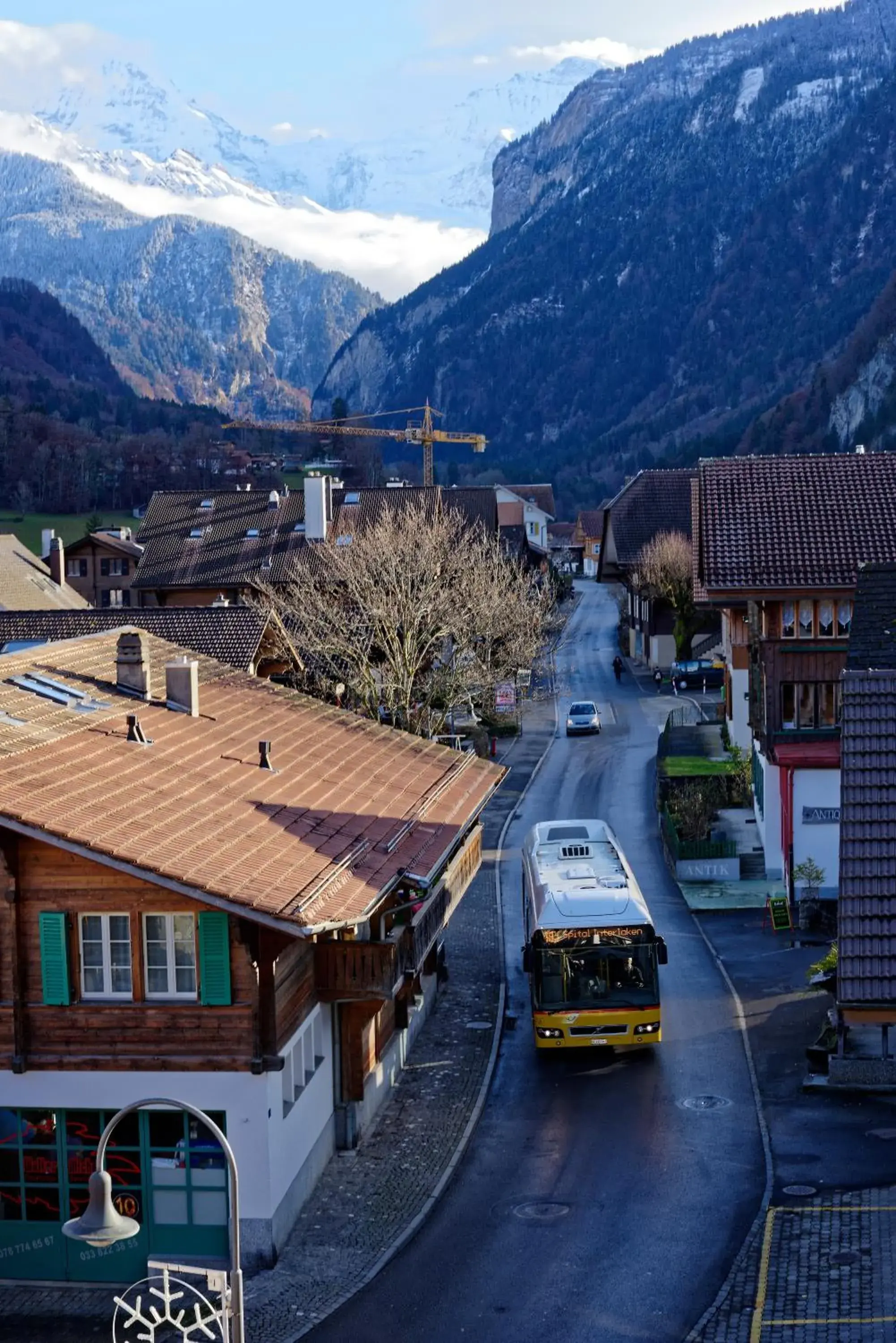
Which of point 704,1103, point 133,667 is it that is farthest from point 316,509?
point 704,1103

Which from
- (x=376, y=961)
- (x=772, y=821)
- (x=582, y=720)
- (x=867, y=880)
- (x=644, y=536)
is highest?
(x=644, y=536)

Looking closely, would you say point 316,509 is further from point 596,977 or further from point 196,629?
point 596,977

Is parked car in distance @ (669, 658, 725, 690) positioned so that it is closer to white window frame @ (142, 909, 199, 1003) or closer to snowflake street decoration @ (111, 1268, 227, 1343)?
white window frame @ (142, 909, 199, 1003)

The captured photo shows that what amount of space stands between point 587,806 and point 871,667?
2528cm

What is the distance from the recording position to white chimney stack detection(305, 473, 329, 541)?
252 ft

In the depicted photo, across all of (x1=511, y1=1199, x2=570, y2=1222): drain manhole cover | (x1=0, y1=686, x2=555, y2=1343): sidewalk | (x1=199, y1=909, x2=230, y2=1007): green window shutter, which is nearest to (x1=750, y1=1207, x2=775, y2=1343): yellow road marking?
(x1=511, y1=1199, x2=570, y2=1222): drain manhole cover

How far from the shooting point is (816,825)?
40719 mm

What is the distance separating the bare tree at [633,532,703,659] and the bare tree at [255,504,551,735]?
15701 millimetres

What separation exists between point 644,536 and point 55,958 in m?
73.3

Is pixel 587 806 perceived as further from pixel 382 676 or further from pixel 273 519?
pixel 273 519

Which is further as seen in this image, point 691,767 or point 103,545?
point 103,545

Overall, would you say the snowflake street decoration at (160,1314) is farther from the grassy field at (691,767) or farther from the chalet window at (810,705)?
the grassy field at (691,767)

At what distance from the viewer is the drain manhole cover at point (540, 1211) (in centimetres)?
2223

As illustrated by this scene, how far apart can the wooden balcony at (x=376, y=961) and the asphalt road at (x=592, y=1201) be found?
2.88 m
